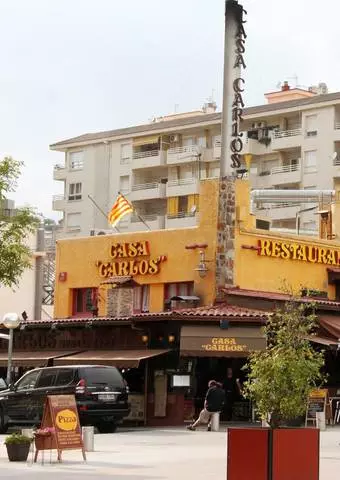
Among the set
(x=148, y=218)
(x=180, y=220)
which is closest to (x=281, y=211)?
(x=180, y=220)

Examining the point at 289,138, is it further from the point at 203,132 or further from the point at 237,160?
the point at 237,160

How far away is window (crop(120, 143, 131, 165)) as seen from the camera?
291 feet

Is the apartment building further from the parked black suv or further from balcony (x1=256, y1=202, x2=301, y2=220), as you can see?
the parked black suv

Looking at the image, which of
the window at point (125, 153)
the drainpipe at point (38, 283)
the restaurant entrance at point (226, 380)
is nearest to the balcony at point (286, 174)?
the window at point (125, 153)

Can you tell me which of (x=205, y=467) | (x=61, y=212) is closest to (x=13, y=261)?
(x=205, y=467)

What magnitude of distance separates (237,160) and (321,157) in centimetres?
3766

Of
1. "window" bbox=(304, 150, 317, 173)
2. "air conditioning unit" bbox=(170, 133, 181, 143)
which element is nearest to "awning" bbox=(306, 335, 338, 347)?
"window" bbox=(304, 150, 317, 173)

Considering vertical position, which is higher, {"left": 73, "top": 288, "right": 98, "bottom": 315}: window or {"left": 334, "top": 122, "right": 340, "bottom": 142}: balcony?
{"left": 334, "top": 122, "right": 340, "bottom": 142}: balcony

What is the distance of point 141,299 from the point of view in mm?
42969

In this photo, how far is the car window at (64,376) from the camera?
3347cm

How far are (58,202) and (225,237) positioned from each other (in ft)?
174

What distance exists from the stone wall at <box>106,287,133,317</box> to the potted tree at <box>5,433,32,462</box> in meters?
19.0

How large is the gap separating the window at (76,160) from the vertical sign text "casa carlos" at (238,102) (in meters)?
47.4

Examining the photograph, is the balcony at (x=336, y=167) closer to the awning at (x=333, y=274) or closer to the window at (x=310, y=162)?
the window at (x=310, y=162)
